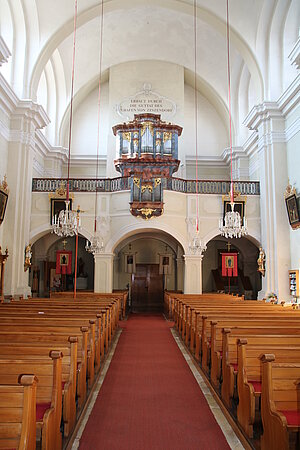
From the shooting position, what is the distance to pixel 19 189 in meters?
14.6

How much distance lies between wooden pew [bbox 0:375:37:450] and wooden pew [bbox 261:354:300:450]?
1.84 meters

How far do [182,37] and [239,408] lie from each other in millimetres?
18593

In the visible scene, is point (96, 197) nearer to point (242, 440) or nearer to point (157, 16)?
point (157, 16)

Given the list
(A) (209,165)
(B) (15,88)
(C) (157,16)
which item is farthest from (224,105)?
(B) (15,88)

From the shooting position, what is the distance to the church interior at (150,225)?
13.2 ft

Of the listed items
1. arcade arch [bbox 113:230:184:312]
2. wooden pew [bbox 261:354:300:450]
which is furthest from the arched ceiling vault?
wooden pew [bbox 261:354:300:450]

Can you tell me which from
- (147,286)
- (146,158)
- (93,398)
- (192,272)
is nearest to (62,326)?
(93,398)

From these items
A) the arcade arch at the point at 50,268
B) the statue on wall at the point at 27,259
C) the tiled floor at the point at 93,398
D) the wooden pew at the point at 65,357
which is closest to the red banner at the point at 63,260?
the statue on wall at the point at 27,259

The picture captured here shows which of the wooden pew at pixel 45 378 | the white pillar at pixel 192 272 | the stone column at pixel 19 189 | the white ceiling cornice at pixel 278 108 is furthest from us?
the white pillar at pixel 192 272

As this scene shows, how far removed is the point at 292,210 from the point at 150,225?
556 cm

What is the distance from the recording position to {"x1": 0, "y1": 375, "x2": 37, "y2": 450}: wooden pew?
2.60 meters

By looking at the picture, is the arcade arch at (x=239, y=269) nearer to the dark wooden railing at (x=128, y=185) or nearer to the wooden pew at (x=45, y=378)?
the dark wooden railing at (x=128, y=185)

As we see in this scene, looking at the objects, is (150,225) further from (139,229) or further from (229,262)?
(229,262)

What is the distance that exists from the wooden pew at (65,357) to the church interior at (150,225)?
0.02 m
